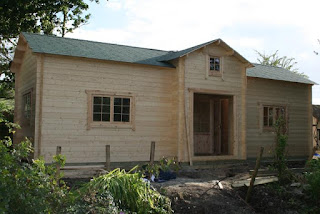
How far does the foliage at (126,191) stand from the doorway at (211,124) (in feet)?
28.9

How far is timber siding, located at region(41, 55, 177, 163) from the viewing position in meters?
11.1

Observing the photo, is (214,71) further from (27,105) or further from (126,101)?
(27,105)

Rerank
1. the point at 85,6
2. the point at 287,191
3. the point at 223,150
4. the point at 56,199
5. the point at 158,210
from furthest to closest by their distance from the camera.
A: the point at 85,6
the point at 223,150
the point at 287,191
the point at 158,210
the point at 56,199

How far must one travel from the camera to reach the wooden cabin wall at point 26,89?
11727 mm

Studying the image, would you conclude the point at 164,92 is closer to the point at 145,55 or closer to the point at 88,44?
the point at 145,55

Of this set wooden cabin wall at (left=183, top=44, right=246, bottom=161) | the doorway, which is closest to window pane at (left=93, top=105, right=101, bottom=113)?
wooden cabin wall at (left=183, top=44, right=246, bottom=161)

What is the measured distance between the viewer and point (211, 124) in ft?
51.4

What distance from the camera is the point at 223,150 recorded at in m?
15.5

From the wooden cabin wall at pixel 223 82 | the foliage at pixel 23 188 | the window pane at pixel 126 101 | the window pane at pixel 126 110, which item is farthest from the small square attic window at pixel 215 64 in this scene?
the foliage at pixel 23 188

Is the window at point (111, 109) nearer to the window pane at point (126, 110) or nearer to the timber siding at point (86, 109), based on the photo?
the window pane at point (126, 110)

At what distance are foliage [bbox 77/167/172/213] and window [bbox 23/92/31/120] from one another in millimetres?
6902

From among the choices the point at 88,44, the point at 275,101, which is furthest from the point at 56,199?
the point at 275,101

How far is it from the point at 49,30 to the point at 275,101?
15688mm

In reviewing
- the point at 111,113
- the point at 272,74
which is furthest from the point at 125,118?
the point at 272,74
